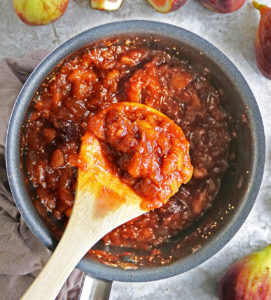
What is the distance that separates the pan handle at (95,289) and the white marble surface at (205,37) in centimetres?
36

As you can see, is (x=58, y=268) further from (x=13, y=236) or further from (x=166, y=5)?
(x=166, y=5)

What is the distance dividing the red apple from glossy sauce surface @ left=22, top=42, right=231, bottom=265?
300mm

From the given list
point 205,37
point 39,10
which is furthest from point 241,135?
point 39,10

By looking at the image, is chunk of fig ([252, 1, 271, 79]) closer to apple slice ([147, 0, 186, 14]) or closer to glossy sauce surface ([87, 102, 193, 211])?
apple slice ([147, 0, 186, 14])

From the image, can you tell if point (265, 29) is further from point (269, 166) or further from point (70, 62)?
point (70, 62)

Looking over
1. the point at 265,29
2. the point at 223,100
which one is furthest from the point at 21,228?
the point at 265,29

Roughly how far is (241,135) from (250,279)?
22.9 inches

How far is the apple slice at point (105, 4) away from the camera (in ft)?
5.76

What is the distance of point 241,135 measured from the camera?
153 centimetres

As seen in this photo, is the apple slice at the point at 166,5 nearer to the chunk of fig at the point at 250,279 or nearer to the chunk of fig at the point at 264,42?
the chunk of fig at the point at 264,42

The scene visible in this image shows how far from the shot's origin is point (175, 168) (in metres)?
1.40

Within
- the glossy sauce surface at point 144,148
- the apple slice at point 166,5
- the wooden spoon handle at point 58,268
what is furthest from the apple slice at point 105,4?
the wooden spoon handle at point 58,268

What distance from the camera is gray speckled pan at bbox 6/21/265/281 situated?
1414mm

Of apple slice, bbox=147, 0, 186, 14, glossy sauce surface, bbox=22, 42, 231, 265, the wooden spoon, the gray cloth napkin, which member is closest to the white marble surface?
apple slice, bbox=147, 0, 186, 14
